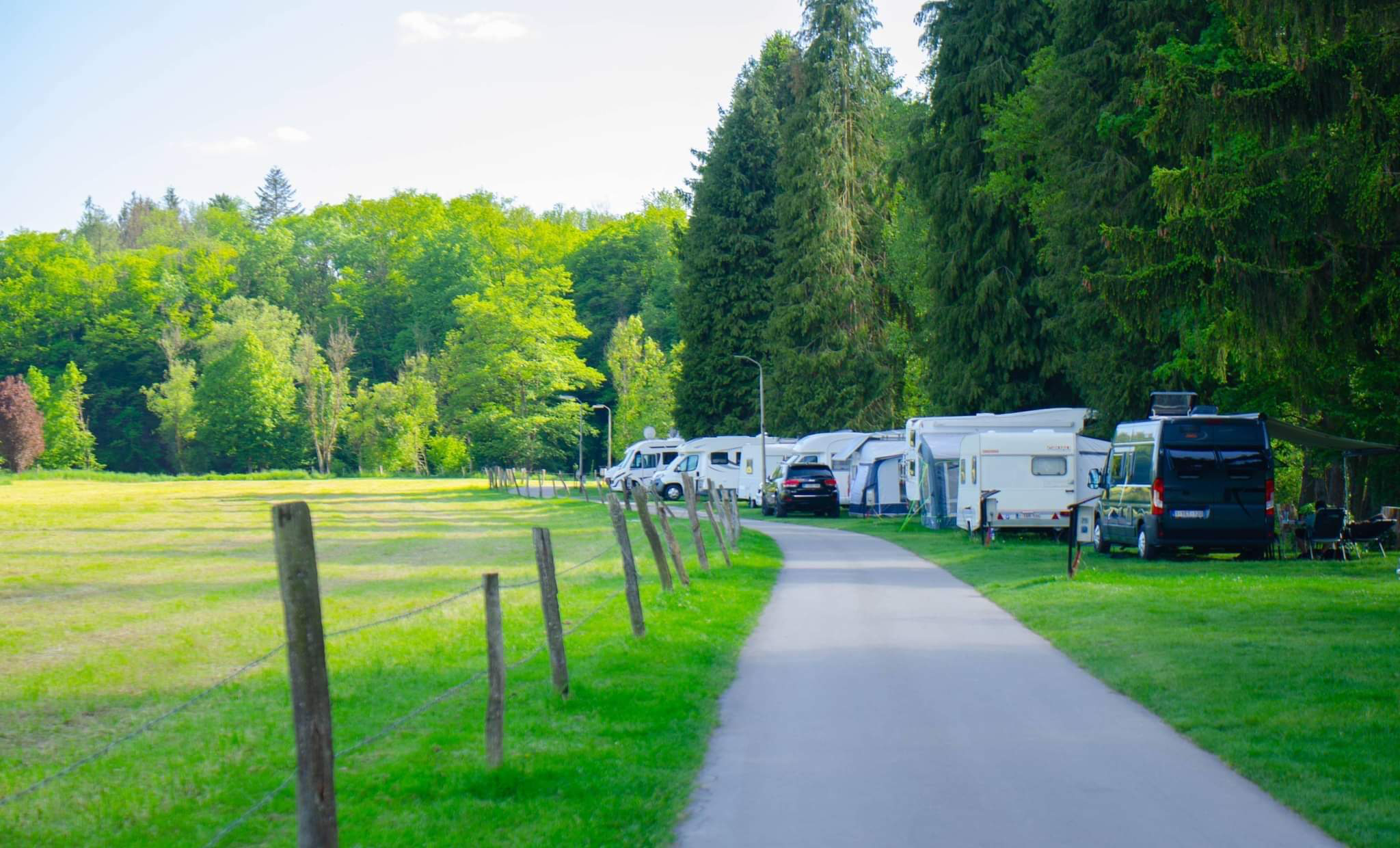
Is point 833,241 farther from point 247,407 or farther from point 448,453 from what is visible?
point 247,407

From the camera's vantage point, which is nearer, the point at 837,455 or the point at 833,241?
the point at 837,455

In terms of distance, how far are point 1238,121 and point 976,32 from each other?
90.2ft

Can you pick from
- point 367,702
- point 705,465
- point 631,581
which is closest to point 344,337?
point 705,465

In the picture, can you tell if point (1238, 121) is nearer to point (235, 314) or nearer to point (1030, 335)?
point (1030, 335)

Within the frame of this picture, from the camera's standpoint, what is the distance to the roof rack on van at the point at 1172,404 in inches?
957

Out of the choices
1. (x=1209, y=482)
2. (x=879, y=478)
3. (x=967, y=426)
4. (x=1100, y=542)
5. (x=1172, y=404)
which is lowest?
(x=1100, y=542)

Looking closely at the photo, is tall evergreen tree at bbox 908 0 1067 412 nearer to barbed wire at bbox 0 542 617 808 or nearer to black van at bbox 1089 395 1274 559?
black van at bbox 1089 395 1274 559

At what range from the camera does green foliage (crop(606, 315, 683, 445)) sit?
91.9 meters

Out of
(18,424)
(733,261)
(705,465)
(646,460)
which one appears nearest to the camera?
(705,465)

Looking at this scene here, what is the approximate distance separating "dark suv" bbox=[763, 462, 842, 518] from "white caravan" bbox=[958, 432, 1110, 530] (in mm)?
16279

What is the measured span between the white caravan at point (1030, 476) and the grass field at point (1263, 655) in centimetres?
527

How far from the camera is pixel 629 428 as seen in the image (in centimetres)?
9419

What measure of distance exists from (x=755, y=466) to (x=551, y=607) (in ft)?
143

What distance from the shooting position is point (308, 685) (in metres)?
5.11
